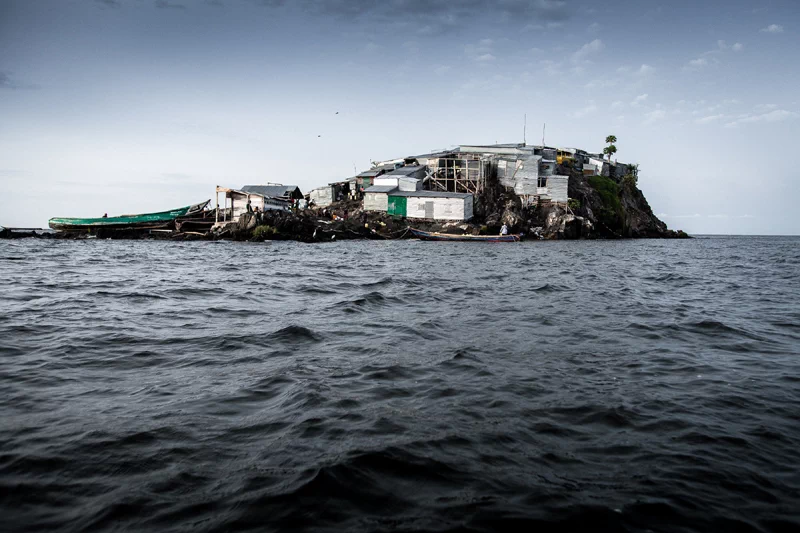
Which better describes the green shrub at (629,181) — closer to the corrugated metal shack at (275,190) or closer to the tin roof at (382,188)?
the tin roof at (382,188)

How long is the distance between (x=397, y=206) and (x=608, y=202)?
1458 inches

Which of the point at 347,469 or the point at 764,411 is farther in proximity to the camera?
the point at 764,411

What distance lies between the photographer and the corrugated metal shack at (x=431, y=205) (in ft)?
191

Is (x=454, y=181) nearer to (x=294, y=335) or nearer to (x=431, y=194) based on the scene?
(x=431, y=194)

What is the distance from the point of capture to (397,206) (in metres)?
59.9

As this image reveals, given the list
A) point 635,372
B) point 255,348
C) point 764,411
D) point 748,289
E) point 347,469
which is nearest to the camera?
point 347,469

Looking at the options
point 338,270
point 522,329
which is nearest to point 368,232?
point 338,270

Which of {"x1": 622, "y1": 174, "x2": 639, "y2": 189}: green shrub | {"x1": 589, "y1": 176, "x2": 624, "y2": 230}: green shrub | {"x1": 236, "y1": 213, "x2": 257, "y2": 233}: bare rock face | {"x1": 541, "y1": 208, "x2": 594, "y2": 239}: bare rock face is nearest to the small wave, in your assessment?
{"x1": 236, "y1": 213, "x2": 257, "y2": 233}: bare rock face

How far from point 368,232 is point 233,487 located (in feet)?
176

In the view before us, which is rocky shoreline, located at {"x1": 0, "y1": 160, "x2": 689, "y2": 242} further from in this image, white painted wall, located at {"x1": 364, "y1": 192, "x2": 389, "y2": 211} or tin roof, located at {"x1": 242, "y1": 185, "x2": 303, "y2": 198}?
tin roof, located at {"x1": 242, "y1": 185, "x2": 303, "y2": 198}

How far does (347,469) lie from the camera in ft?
12.9

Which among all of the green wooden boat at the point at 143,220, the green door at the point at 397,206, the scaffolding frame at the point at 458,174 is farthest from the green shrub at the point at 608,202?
the green wooden boat at the point at 143,220

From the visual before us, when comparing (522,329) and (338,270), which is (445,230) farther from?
(522,329)

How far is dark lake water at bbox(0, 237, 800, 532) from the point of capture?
3455mm
